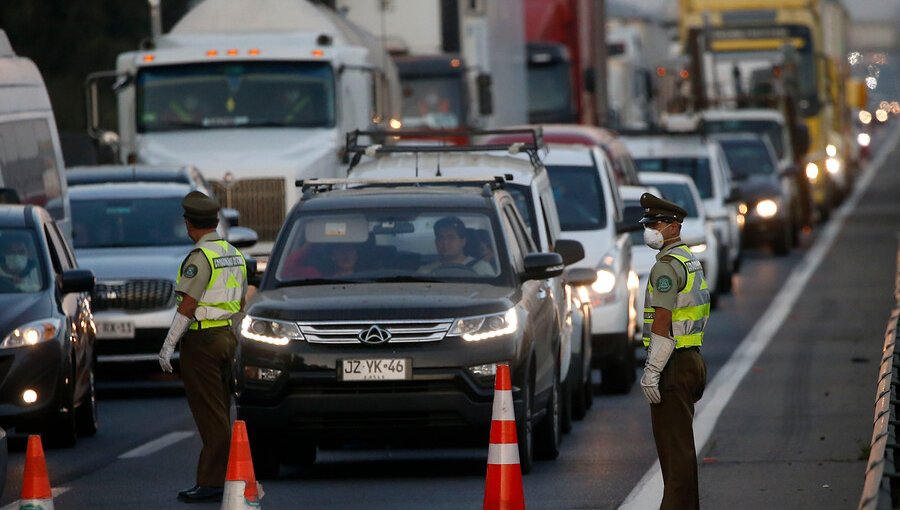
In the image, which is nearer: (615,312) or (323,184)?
(323,184)

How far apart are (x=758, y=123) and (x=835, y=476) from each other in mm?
31747

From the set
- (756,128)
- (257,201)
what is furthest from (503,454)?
(756,128)

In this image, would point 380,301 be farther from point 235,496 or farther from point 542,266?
point 235,496

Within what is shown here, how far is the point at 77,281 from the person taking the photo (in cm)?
1502

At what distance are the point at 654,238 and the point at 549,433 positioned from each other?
3.71 meters

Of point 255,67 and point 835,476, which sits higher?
point 255,67

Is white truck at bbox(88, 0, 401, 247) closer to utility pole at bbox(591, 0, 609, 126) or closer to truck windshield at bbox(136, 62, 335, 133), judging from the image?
truck windshield at bbox(136, 62, 335, 133)

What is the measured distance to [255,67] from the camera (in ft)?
82.7

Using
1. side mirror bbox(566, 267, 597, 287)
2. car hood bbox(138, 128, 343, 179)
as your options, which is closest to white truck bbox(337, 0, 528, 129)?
car hood bbox(138, 128, 343, 179)

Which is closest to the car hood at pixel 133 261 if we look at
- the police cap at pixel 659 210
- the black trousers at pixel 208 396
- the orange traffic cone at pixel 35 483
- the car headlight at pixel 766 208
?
the black trousers at pixel 208 396

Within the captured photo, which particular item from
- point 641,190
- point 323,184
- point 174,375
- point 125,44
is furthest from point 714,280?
point 125,44

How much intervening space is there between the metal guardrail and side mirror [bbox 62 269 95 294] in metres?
5.24

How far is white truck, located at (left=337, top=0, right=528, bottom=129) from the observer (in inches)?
1205

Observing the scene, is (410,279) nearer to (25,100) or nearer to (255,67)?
(25,100)
